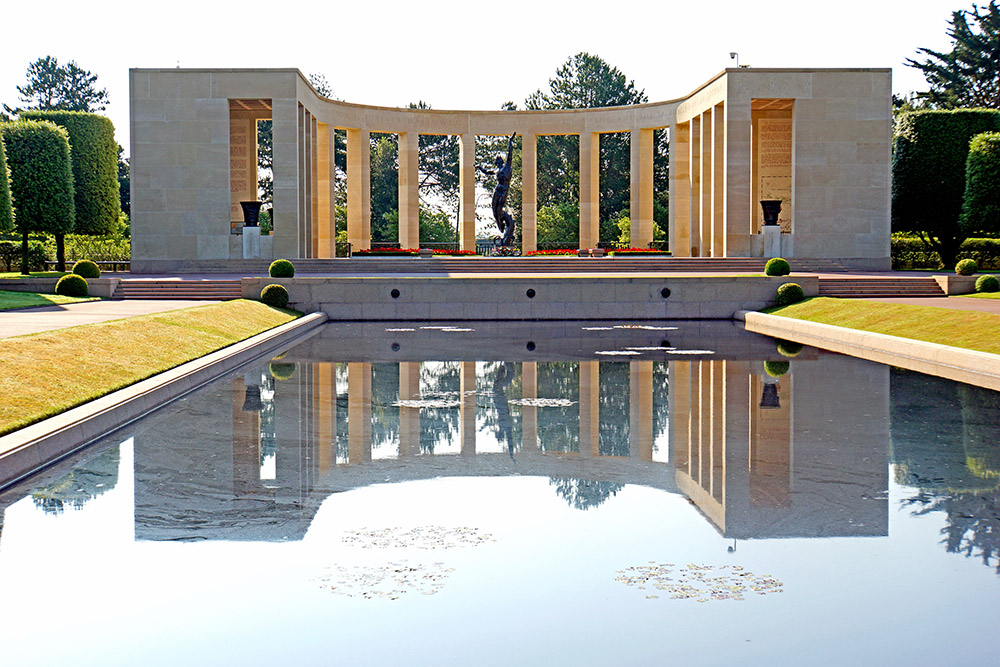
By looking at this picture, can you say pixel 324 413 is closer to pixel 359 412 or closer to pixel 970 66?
pixel 359 412

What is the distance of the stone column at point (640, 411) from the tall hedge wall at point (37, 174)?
33.0 m

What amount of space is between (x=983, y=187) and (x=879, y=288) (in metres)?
14.2

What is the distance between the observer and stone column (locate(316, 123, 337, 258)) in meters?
51.1

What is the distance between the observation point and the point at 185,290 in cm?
3328

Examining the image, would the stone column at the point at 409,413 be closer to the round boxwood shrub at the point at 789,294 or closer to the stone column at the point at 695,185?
the round boxwood shrub at the point at 789,294

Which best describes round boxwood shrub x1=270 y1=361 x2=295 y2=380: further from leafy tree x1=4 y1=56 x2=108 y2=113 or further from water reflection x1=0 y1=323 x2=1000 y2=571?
leafy tree x1=4 y1=56 x2=108 y2=113

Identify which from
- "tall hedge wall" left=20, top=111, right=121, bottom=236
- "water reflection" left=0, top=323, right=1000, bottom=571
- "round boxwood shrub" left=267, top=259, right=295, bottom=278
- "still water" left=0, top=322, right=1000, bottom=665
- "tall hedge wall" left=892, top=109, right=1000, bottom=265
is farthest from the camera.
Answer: "tall hedge wall" left=20, top=111, right=121, bottom=236

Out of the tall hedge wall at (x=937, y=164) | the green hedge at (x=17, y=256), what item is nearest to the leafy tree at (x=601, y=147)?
the tall hedge wall at (x=937, y=164)

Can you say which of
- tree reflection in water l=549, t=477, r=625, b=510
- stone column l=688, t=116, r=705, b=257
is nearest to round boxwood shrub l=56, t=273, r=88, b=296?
stone column l=688, t=116, r=705, b=257

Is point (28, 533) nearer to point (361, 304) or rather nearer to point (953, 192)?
point (361, 304)

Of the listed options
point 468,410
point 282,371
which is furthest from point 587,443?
point 282,371

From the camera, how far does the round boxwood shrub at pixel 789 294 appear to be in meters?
29.6

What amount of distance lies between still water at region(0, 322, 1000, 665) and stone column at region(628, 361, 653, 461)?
0.06m

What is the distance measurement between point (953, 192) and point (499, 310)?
25592mm
